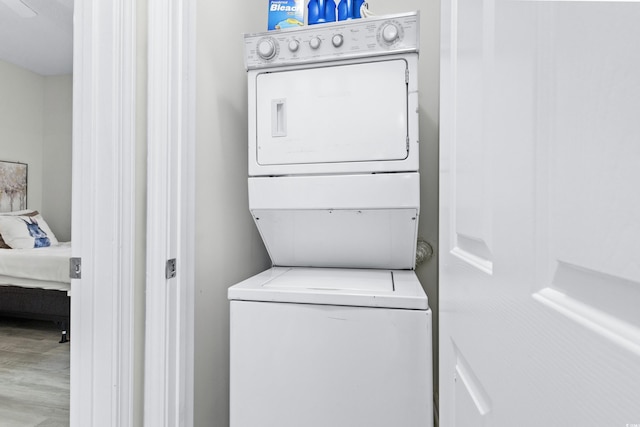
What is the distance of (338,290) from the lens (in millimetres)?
1179

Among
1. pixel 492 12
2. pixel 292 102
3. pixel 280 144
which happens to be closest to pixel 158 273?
pixel 280 144

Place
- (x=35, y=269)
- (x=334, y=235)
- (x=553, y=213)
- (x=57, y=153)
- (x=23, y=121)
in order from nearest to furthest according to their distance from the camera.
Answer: (x=553, y=213) < (x=334, y=235) < (x=35, y=269) < (x=23, y=121) < (x=57, y=153)

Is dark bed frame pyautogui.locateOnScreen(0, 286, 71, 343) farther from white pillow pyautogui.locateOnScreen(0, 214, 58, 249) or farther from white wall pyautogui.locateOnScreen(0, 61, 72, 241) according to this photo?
white wall pyautogui.locateOnScreen(0, 61, 72, 241)

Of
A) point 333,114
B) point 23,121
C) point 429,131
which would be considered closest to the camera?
point 333,114

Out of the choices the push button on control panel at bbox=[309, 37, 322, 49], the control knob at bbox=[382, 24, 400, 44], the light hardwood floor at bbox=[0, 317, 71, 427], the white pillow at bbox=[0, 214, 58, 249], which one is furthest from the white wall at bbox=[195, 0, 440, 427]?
the white pillow at bbox=[0, 214, 58, 249]

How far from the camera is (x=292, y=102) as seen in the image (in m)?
1.42

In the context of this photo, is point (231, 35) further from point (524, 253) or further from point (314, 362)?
point (524, 253)

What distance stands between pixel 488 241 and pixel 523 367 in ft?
0.59

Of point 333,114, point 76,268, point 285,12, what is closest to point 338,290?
point 333,114

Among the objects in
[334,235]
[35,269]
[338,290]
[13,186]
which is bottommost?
[35,269]

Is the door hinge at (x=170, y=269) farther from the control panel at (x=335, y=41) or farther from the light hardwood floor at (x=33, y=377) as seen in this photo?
the light hardwood floor at (x=33, y=377)

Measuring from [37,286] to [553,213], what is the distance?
390 cm

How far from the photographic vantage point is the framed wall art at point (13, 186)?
4164 mm

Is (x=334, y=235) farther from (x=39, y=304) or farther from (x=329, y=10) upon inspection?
(x=39, y=304)
